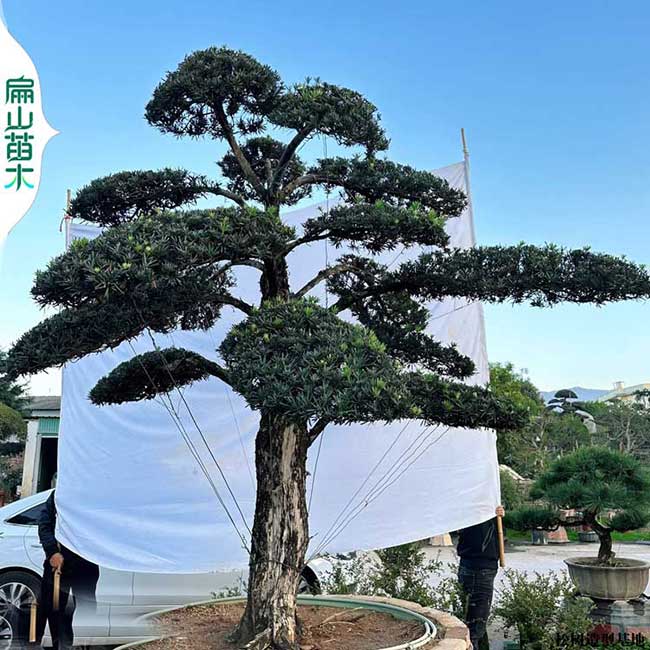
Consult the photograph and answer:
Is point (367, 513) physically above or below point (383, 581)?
above

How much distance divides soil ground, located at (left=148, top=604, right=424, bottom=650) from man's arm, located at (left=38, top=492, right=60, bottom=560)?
1.49 metres

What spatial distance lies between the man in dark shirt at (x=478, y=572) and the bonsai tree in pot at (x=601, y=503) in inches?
11.3

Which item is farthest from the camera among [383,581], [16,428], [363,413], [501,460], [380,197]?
[501,460]

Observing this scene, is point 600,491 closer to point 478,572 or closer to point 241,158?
point 478,572

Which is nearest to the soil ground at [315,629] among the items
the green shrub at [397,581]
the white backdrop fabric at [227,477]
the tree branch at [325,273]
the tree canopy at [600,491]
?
the green shrub at [397,581]

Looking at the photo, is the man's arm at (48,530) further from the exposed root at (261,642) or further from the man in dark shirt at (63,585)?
the exposed root at (261,642)

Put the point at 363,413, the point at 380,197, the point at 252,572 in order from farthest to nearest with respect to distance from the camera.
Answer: the point at 380,197, the point at 252,572, the point at 363,413

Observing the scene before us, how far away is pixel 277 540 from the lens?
6.98ft

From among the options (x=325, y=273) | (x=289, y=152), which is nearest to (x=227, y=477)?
(x=325, y=273)

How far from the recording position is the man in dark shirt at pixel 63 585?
11.4 feet

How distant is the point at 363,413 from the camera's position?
1.53 metres

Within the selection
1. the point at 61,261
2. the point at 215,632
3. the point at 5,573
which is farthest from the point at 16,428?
the point at 61,261

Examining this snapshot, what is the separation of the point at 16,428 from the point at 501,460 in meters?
9.16

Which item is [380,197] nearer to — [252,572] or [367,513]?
[252,572]
